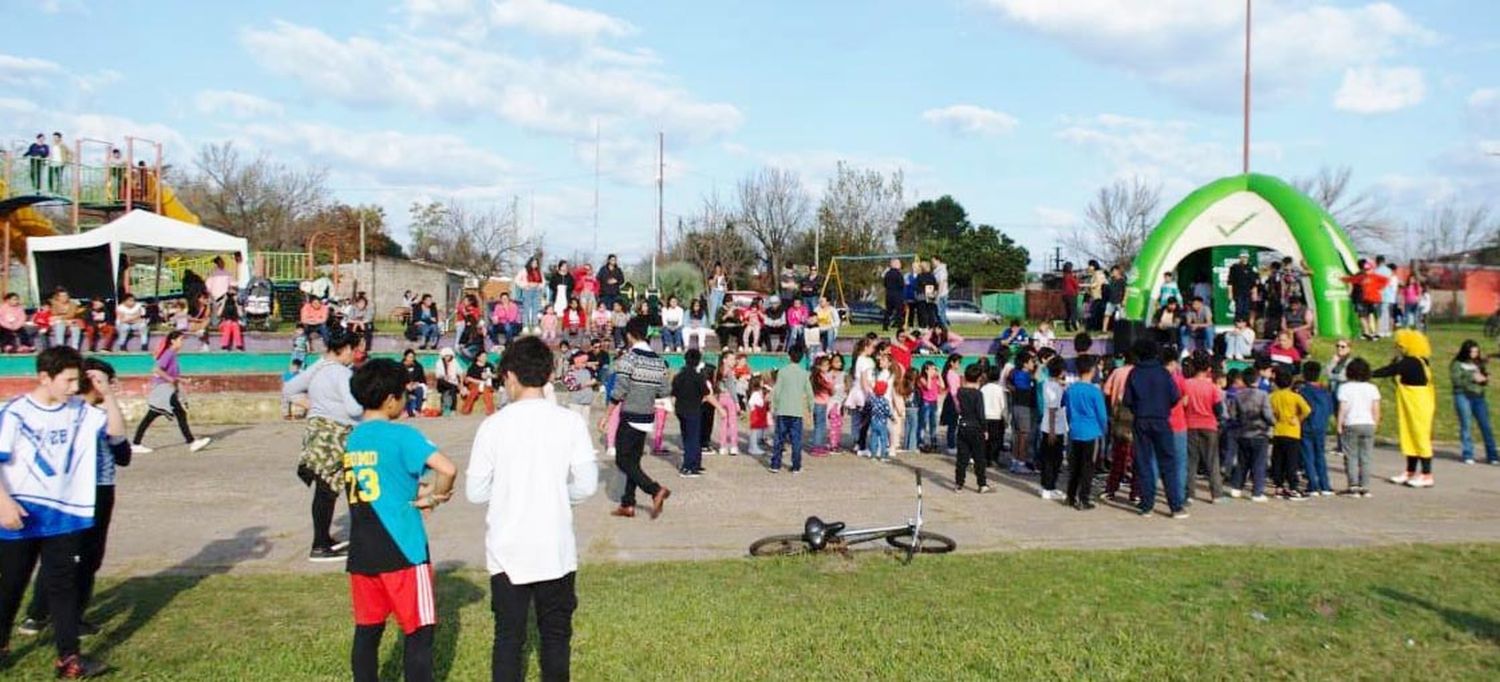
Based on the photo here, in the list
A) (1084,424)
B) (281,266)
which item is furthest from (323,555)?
(281,266)

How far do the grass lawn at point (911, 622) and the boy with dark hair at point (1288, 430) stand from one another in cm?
329

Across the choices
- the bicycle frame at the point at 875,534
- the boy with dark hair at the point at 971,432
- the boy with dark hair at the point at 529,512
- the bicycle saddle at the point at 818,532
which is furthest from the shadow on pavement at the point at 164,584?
the boy with dark hair at the point at 971,432

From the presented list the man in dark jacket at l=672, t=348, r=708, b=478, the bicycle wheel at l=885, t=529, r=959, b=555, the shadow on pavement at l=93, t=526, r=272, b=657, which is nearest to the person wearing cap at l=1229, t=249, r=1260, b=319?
the man in dark jacket at l=672, t=348, r=708, b=478

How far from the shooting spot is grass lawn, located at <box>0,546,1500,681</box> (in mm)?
5715

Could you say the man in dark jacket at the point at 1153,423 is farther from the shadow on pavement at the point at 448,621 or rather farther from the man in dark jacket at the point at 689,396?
the shadow on pavement at the point at 448,621

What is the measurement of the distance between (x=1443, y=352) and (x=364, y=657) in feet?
78.3

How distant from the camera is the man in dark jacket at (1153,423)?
10.4 m

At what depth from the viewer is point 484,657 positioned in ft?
19.2

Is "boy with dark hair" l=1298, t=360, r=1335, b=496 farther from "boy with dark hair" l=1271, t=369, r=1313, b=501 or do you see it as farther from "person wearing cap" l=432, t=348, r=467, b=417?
"person wearing cap" l=432, t=348, r=467, b=417

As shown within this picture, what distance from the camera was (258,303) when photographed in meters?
27.8

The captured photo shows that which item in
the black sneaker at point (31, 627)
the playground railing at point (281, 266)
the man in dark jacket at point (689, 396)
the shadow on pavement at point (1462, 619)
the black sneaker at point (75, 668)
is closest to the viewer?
the black sneaker at point (75, 668)

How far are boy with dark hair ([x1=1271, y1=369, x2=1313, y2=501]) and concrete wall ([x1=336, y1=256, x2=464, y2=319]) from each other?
33985mm

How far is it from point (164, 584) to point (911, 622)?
521cm

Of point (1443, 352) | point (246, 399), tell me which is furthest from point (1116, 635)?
point (1443, 352)
